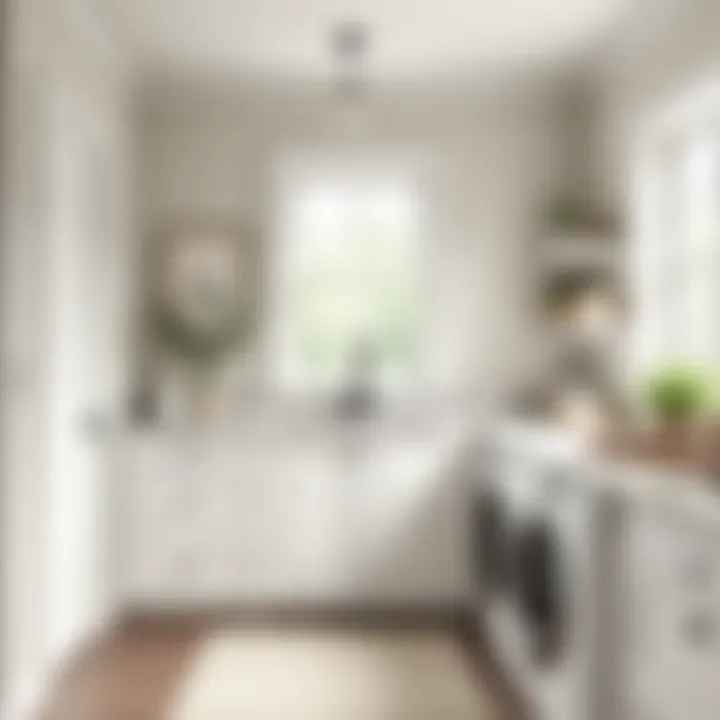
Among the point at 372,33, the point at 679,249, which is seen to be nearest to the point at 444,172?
the point at 372,33

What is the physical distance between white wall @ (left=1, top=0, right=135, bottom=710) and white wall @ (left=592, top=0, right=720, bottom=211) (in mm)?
2154

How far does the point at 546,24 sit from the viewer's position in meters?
4.93

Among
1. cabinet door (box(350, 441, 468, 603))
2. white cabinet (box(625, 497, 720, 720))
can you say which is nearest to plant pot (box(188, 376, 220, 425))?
cabinet door (box(350, 441, 468, 603))

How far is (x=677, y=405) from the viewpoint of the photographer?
353 cm

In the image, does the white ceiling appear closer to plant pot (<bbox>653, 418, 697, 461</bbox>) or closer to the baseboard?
plant pot (<bbox>653, 418, 697, 461</bbox>)

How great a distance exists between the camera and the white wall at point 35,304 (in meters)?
3.86

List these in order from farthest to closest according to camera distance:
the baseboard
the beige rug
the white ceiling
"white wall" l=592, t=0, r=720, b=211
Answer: the baseboard, the white ceiling, "white wall" l=592, t=0, r=720, b=211, the beige rug

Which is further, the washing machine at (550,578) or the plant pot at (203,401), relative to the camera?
the plant pot at (203,401)

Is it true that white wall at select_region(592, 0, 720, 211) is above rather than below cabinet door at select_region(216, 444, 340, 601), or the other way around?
above

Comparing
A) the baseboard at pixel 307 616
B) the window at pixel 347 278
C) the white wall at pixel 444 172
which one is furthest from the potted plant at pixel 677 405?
the window at pixel 347 278

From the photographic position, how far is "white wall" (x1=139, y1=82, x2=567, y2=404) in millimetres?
6051

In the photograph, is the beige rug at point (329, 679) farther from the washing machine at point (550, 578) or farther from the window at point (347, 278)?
the window at point (347, 278)

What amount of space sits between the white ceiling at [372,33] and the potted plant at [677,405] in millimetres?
→ 1746

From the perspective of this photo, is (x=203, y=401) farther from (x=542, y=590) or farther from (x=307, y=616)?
(x=542, y=590)
